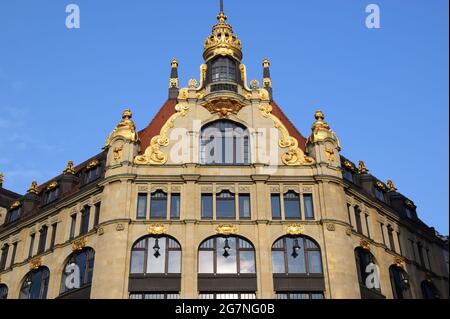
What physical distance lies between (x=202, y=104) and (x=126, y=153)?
7910 mm

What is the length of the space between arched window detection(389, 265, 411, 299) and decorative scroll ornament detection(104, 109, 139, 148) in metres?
23.6

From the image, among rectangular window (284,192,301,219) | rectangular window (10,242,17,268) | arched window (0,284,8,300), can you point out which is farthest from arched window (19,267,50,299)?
rectangular window (284,192,301,219)

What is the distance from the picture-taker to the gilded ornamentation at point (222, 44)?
5700 cm

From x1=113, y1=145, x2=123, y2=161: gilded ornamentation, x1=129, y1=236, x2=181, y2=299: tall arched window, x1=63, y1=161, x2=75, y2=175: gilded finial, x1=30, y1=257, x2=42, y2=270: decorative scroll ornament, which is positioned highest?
x1=63, y1=161, x2=75, y2=175: gilded finial

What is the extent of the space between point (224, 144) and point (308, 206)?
849cm

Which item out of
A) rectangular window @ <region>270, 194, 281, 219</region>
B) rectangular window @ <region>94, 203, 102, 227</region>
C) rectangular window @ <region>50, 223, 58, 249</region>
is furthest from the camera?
rectangular window @ <region>50, 223, 58, 249</region>

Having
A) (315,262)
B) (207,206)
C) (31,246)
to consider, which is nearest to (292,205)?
(315,262)

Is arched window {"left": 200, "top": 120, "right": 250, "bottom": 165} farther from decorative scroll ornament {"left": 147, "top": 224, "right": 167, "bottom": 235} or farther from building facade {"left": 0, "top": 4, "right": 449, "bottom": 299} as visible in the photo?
decorative scroll ornament {"left": 147, "top": 224, "right": 167, "bottom": 235}

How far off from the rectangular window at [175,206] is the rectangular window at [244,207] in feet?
15.5

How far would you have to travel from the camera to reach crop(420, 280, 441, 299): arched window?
2127 inches

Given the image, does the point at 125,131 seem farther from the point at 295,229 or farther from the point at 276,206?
the point at 295,229

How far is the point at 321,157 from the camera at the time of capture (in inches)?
1969

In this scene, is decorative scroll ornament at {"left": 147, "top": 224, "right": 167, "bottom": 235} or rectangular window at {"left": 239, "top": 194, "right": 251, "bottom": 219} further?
rectangular window at {"left": 239, "top": 194, "right": 251, "bottom": 219}

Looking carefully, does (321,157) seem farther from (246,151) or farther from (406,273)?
(406,273)
